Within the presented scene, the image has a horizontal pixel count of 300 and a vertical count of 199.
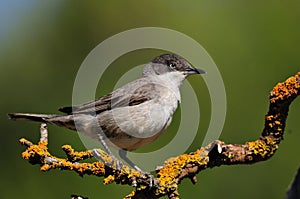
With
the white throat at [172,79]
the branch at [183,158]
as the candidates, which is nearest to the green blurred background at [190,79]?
the white throat at [172,79]

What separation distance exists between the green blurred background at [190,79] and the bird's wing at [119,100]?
707 mm

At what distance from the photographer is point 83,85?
7.43 meters

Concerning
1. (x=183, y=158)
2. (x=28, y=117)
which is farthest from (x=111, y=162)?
A: (x=28, y=117)

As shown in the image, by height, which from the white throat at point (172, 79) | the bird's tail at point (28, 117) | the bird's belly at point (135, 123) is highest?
the white throat at point (172, 79)

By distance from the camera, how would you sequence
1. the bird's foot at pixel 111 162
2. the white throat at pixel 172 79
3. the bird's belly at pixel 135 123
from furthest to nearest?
1. the white throat at pixel 172 79
2. the bird's belly at pixel 135 123
3. the bird's foot at pixel 111 162

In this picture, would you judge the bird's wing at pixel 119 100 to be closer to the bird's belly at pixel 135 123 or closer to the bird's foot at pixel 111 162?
the bird's belly at pixel 135 123

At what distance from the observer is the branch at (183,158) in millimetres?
5027

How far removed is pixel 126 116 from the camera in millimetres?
6590

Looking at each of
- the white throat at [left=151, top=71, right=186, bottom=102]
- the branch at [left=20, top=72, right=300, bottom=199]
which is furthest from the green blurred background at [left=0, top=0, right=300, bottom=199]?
the branch at [left=20, top=72, right=300, bottom=199]

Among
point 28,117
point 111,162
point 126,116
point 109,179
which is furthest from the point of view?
point 28,117

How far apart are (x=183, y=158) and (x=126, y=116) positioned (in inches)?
54.1

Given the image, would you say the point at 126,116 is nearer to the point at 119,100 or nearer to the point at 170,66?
the point at 119,100

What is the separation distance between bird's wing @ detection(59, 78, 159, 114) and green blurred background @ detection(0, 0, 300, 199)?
707 millimetres

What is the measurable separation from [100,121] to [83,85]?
910 mm
